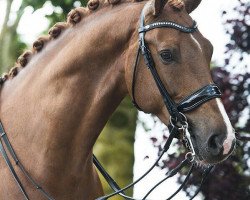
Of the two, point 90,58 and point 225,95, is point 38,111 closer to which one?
point 90,58

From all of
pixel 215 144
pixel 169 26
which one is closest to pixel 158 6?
pixel 169 26

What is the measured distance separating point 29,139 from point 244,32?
3517mm

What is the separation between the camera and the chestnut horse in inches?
188

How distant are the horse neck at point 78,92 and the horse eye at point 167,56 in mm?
313

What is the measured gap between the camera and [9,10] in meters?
10.9

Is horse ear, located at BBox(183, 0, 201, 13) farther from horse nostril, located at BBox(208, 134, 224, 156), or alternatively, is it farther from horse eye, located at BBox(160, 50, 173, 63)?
horse nostril, located at BBox(208, 134, 224, 156)

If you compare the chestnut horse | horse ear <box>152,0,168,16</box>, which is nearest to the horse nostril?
the chestnut horse

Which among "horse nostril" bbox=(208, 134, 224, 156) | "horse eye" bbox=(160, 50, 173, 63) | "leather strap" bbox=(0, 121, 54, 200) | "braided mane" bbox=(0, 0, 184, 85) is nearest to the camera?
"horse nostril" bbox=(208, 134, 224, 156)

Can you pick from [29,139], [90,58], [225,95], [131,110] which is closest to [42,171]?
[29,139]

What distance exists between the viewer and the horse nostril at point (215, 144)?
4.55 meters

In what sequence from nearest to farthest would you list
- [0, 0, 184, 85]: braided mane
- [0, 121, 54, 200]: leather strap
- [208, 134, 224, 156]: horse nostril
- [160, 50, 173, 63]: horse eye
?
[208, 134, 224, 156]: horse nostril → [160, 50, 173, 63]: horse eye → [0, 121, 54, 200]: leather strap → [0, 0, 184, 85]: braided mane

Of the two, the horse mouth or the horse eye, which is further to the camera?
the horse eye

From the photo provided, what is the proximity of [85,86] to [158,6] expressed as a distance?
2.35ft

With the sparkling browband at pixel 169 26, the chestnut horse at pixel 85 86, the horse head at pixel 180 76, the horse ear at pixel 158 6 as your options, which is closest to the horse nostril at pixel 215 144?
the horse head at pixel 180 76
